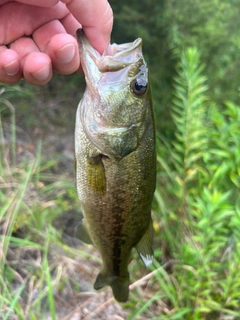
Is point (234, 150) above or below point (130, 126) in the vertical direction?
below

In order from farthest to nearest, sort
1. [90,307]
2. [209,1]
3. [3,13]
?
[209,1] < [90,307] < [3,13]

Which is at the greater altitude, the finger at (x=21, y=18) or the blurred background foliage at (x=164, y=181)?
the finger at (x=21, y=18)

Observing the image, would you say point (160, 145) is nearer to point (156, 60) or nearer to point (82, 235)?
point (156, 60)

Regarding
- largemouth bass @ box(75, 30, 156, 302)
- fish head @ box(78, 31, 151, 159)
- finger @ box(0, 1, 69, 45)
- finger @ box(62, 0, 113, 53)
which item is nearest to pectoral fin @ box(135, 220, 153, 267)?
largemouth bass @ box(75, 30, 156, 302)

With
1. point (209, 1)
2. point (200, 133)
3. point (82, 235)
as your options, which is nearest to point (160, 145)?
point (200, 133)

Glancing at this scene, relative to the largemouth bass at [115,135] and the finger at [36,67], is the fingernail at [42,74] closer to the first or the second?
the finger at [36,67]

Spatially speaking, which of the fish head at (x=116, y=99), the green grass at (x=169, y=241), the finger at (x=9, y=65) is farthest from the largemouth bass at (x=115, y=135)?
the green grass at (x=169, y=241)

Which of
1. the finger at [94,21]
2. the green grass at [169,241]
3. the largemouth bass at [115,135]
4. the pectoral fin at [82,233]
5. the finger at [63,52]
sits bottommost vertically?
the green grass at [169,241]
